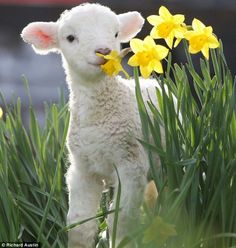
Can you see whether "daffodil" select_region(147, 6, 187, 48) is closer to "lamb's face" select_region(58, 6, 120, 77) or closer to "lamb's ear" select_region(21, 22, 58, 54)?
"lamb's face" select_region(58, 6, 120, 77)

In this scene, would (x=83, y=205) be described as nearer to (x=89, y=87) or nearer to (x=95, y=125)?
(x=95, y=125)

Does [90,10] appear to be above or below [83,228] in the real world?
above

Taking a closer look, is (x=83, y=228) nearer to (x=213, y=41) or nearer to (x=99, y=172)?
(x=99, y=172)

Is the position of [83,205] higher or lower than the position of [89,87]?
lower

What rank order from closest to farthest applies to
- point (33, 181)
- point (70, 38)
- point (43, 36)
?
point (70, 38)
point (43, 36)
point (33, 181)

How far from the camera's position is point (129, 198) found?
10.6 ft

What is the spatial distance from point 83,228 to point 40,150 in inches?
23.7

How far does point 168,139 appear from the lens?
315 centimetres

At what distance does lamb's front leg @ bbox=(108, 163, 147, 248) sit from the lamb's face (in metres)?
0.40

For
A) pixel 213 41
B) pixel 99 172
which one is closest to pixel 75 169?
pixel 99 172

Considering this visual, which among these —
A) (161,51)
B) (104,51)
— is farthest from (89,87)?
(161,51)

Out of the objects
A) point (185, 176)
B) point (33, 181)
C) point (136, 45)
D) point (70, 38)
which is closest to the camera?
point (185, 176)

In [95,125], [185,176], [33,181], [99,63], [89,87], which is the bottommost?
[33,181]

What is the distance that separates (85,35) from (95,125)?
36cm
